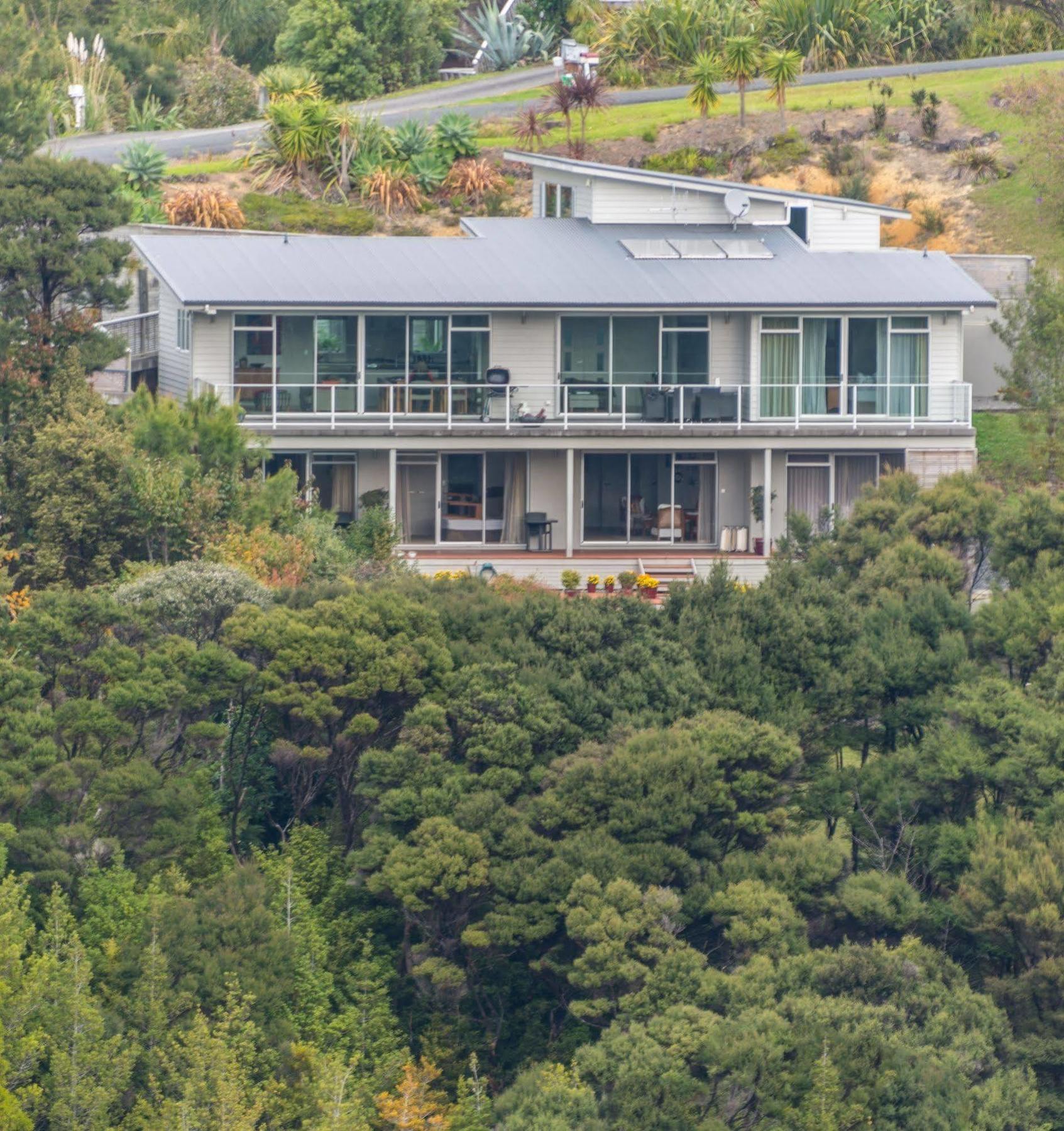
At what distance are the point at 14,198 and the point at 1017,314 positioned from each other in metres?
18.5

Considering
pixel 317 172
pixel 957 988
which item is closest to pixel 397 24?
pixel 317 172

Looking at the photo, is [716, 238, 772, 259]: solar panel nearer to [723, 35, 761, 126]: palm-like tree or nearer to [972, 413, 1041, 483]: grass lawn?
[972, 413, 1041, 483]: grass lawn

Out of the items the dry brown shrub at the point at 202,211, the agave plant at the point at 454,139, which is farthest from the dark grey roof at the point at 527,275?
the agave plant at the point at 454,139

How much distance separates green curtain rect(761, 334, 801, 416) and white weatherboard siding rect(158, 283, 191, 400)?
10.4m

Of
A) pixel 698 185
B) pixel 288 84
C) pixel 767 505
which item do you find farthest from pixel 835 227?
pixel 288 84

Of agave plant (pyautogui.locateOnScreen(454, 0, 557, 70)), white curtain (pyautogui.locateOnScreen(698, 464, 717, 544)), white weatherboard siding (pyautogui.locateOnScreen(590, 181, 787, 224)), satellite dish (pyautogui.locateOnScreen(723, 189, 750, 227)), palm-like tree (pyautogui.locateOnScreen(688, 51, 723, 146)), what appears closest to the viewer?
white curtain (pyautogui.locateOnScreen(698, 464, 717, 544))

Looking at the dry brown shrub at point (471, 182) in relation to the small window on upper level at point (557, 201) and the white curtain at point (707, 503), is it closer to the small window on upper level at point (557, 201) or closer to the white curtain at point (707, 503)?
the small window on upper level at point (557, 201)

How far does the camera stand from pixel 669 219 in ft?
155

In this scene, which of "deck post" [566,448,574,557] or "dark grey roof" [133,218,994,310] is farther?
"dark grey roof" [133,218,994,310]

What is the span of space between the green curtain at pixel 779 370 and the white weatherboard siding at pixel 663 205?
3584 millimetres

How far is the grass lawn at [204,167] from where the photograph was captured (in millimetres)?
59500

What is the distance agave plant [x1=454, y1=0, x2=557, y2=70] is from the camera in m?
78.8

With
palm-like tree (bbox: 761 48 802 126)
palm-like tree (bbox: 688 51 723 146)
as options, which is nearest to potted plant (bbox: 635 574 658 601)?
palm-like tree (bbox: 688 51 723 146)

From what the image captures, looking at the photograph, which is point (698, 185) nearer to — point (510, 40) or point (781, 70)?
point (781, 70)
